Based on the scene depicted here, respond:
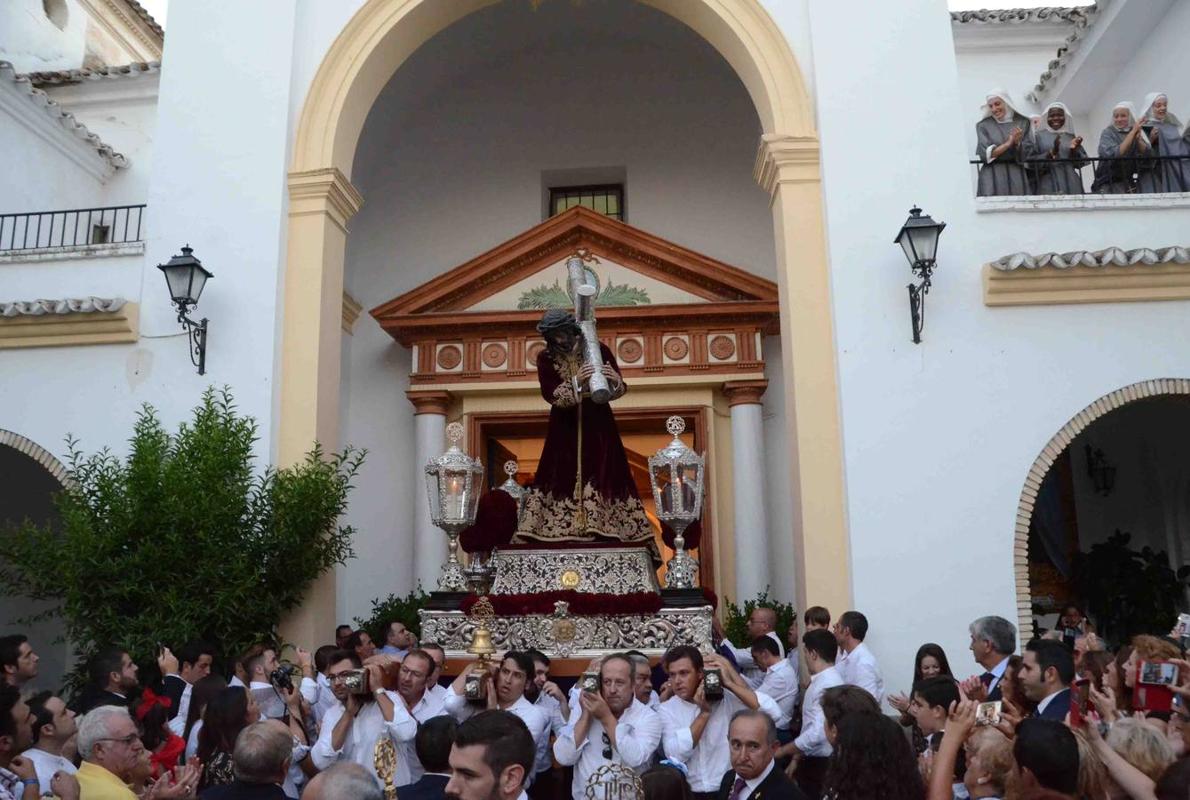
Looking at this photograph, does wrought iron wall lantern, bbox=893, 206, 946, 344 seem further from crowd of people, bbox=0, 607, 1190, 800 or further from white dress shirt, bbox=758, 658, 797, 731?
white dress shirt, bbox=758, 658, 797, 731

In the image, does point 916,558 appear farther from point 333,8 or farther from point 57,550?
point 333,8

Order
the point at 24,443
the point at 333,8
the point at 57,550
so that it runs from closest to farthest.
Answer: the point at 57,550 < the point at 24,443 < the point at 333,8

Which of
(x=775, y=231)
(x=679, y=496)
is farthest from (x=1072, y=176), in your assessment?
(x=679, y=496)

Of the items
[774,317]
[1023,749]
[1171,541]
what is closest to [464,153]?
[774,317]

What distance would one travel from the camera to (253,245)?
903cm

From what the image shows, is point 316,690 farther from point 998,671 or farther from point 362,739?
point 998,671

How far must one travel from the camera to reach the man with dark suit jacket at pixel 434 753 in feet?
11.7

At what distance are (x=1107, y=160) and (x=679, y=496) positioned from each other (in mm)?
4884

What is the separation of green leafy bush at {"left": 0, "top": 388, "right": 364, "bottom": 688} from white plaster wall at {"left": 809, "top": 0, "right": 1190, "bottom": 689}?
4.28 metres

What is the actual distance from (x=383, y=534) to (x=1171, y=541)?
828 cm

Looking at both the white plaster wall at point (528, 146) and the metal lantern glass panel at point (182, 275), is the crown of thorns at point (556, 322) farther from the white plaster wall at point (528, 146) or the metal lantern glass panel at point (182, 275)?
the white plaster wall at point (528, 146)

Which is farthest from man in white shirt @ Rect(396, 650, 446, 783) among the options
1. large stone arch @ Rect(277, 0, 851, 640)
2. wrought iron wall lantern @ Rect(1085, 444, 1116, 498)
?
wrought iron wall lantern @ Rect(1085, 444, 1116, 498)

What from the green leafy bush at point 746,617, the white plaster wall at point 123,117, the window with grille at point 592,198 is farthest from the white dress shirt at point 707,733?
the white plaster wall at point 123,117

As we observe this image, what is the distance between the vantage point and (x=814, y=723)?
5.39m
